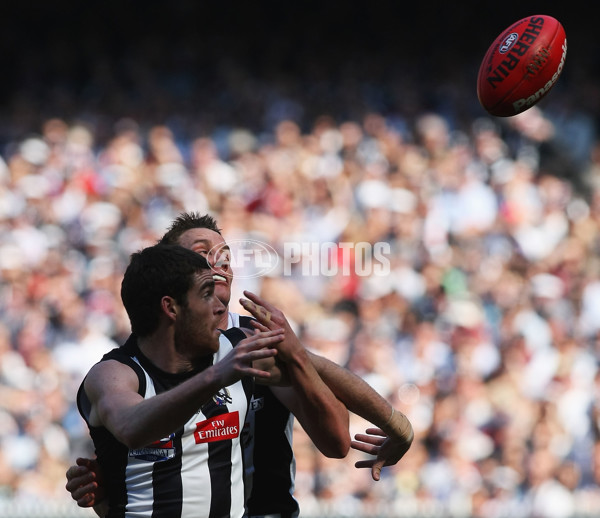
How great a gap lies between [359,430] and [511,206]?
10.7ft

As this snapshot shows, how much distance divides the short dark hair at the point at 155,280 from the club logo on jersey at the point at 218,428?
1.29 ft

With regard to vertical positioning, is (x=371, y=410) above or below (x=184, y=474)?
above

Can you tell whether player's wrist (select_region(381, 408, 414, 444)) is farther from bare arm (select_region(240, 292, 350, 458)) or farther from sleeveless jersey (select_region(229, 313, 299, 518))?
sleeveless jersey (select_region(229, 313, 299, 518))

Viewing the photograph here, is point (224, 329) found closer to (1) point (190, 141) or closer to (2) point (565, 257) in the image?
(2) point (565, 257)

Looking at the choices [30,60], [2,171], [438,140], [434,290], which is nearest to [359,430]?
[434,290]

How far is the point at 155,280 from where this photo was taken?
→ 3594mm

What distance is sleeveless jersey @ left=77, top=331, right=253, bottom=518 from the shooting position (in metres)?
3.58

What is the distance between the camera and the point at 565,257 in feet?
33.9

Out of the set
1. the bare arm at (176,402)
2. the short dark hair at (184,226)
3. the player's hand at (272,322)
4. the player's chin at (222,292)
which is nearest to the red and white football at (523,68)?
the short dark hair at (184,226)

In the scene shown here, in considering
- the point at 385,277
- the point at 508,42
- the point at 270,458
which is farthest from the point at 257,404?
the point at 385,277

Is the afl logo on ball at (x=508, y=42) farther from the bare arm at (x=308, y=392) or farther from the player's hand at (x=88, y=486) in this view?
the player's hand at (x=88, y=486)

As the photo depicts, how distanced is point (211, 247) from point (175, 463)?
1.24 m

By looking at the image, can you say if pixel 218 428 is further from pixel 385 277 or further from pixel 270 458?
pixel 385 277

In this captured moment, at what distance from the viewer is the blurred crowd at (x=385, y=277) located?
872 cm
